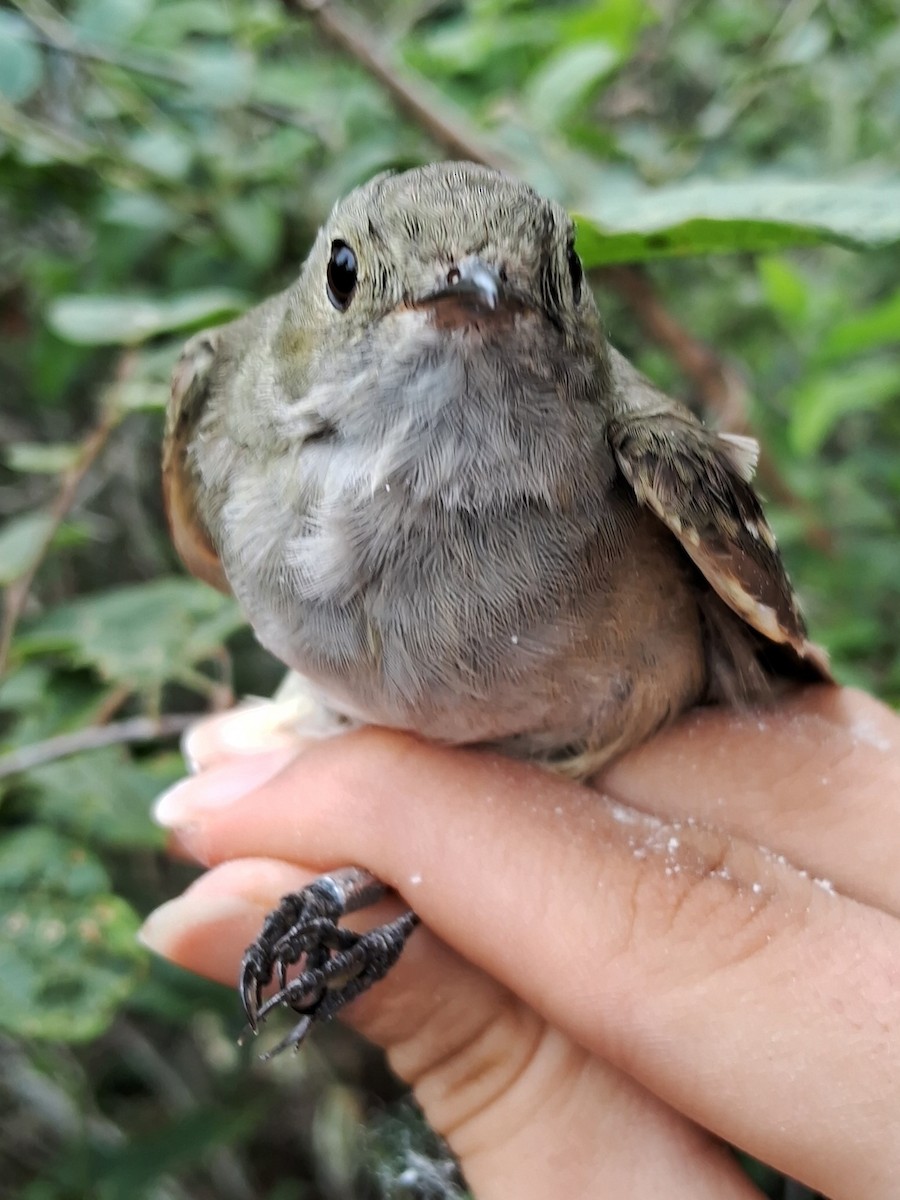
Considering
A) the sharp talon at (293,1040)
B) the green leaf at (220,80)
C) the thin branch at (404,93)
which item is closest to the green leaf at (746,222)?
the thin branch at (404,93)

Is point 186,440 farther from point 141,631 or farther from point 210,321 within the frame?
point 141,631

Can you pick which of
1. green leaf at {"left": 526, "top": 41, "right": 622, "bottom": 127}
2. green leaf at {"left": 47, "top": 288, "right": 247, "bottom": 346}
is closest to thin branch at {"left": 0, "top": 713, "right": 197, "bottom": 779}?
green leaf at {"left": 47, "top": 288, "right": 247, "bottom": 346}

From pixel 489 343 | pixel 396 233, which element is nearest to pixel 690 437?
pixel 489 343

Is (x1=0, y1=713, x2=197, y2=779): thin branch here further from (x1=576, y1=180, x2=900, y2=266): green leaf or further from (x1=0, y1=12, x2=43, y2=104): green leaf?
(x1=0, y1=12, x2=43, y2=104): green leaf

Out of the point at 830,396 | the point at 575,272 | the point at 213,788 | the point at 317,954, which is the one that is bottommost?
the point at 317,954

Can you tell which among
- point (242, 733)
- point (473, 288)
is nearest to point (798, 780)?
point (473, 288)
